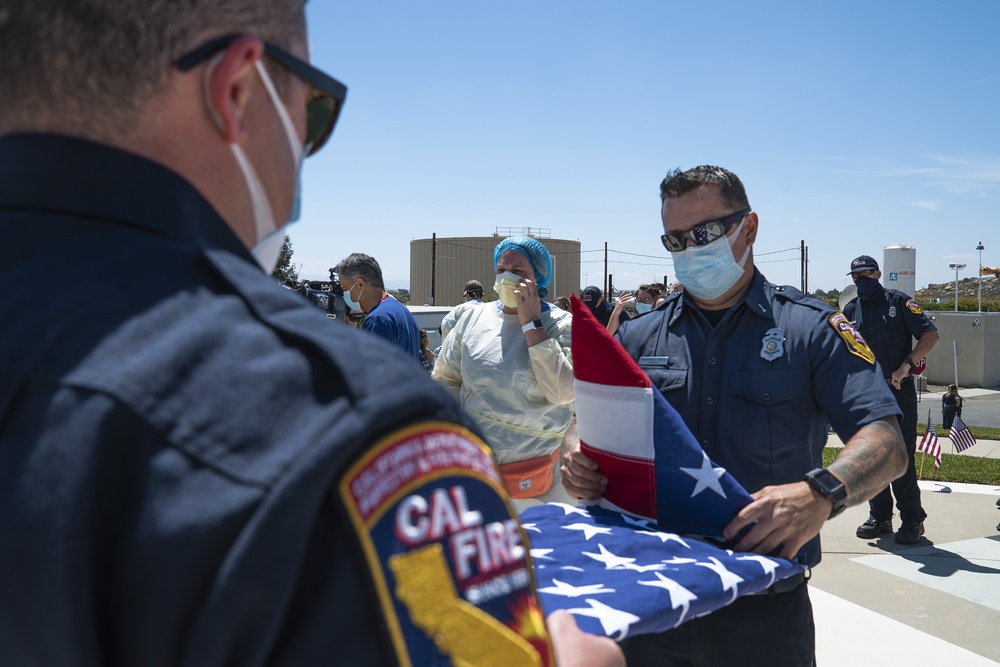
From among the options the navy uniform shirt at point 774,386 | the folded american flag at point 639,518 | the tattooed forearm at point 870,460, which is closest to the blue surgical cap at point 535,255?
the navy uniform shirt at point 774,386

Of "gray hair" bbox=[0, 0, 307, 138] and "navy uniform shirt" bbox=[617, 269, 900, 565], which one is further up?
"gray hair" bbox=[0, 0, 307, 138]

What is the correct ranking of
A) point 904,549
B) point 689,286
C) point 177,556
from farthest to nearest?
point 904,549 → point 689,286 → point 177,556

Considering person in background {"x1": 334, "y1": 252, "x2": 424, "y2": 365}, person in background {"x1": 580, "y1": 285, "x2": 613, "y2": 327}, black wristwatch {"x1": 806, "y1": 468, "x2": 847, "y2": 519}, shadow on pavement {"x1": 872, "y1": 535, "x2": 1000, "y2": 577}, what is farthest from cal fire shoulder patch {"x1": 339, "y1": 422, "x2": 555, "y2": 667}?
person in background {"x1": 580, "y1": 285, "x2": 613, "y2": 327}

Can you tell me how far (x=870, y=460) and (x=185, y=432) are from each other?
1974 millimetres

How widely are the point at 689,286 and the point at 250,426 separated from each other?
89.9 inches

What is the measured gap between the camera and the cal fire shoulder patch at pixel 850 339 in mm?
2230

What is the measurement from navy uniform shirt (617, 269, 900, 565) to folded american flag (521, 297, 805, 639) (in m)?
0.43

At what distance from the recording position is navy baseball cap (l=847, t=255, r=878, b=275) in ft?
21.2

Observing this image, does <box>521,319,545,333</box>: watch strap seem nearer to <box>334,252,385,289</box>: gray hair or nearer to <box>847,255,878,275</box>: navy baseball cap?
<box>334,252,385,289</box>: gray hair

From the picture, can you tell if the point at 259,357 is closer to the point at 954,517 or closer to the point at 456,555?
the point at 456,555

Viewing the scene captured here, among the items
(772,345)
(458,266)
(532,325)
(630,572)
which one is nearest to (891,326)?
(532,325)

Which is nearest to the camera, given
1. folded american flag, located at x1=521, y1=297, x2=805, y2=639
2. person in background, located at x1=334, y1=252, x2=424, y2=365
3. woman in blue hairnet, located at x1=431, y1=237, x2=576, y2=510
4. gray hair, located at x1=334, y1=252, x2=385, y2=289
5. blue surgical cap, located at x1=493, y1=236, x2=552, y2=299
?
folded american flag, located at x1=521, y1=297, x2=805, y2=639

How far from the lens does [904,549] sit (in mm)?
5371

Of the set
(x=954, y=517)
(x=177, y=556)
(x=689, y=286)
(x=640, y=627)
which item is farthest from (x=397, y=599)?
(x=954, y=517)
